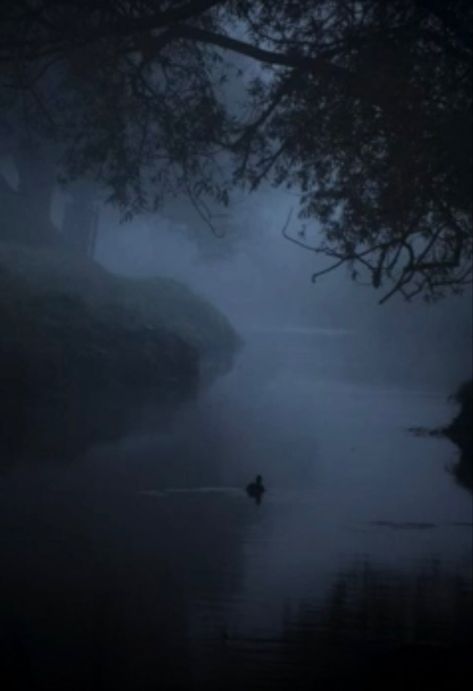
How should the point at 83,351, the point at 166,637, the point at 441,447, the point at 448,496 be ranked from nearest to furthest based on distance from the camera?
1. the point at 166,637
2. the point at 448,496
3. the point at 441,447
4. the point at 83,351

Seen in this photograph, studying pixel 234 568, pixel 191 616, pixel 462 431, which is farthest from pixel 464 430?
pixel 191 616

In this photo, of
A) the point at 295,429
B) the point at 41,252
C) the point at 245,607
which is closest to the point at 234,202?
the point at 41,252

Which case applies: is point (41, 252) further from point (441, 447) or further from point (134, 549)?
point (134, 549)

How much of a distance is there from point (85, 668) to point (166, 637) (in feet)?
2.44

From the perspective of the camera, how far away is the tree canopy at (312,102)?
9.63 meters

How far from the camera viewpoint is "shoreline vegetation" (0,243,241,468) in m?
16.8

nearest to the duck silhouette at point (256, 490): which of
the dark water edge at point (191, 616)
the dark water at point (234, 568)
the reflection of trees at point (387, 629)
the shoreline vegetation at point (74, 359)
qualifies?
the dark water at point (234, 568)

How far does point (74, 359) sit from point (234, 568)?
13341 mm

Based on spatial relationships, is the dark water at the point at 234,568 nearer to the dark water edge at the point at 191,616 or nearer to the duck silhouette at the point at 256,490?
the dark water edge at the point at 191,616

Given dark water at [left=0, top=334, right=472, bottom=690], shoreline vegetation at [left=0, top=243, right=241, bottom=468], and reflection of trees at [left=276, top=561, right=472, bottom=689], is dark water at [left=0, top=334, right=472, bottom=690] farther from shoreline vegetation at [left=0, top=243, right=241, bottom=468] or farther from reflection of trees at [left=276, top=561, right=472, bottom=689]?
shoreline vegetation at [left=0, top=243, right=241, bottom=468]

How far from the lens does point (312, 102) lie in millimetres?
10617

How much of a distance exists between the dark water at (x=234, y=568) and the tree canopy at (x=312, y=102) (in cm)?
213

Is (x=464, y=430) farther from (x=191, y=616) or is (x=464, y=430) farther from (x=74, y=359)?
(x=191, y=616)

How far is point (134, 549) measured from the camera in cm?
1005
